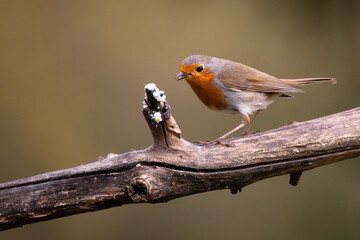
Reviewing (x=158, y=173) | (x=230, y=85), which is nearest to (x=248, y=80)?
(x=230, y=85)

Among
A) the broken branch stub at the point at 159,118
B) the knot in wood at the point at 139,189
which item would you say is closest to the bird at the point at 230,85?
the broken branch stub at the point at 159,118

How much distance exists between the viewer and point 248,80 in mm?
3193

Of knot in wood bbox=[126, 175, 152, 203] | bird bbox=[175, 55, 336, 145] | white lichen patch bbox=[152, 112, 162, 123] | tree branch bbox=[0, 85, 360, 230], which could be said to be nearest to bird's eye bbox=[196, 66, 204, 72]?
bird bbox=[175, 55, 336, 145]

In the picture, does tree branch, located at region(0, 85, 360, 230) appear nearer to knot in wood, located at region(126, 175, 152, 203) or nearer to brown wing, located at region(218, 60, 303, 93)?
knot in wood, located at region(126, 175, 152, 203)

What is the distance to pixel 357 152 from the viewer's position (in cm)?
269

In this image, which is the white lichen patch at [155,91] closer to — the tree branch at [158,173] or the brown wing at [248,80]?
the tree branch at [158,173]

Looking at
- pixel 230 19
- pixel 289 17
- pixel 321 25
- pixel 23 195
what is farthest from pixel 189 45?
pixel 23 195

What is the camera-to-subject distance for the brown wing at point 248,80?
3105mm

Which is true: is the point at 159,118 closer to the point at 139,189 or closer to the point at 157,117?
the point at 157,117

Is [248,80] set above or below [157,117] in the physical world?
above

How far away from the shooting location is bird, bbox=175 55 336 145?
120 inches

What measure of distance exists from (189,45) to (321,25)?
1.28 meters

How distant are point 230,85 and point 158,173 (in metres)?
1.02

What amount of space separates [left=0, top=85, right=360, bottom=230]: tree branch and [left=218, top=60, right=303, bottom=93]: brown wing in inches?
23.4
